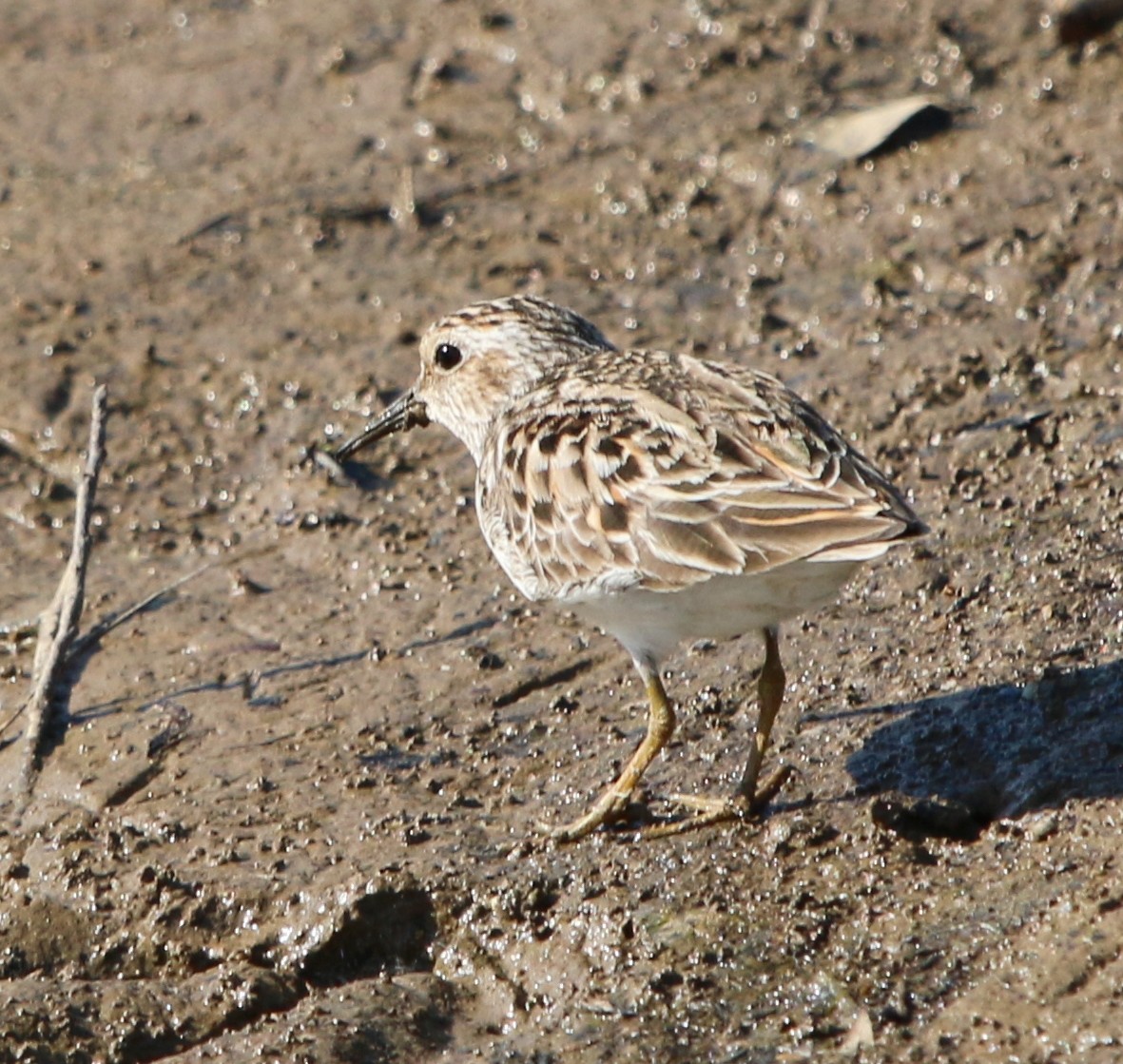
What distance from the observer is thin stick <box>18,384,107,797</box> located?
20.2 feet

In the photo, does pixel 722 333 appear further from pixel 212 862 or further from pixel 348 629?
pixel 212 862

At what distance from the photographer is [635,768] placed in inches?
218

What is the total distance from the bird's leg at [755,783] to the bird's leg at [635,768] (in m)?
0.14

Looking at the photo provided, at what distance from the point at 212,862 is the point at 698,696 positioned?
167 centimetres

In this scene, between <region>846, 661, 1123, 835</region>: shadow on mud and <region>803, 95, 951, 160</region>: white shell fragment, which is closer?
<region>846, 661, 1123, 835</region>: shadow on mud

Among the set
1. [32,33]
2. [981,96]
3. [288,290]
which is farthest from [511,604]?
[32,33]

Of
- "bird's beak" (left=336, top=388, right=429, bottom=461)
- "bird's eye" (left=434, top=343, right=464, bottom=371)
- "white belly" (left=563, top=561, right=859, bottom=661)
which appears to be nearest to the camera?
"white belly" (left=563, top=561, right=859, bottom=661)

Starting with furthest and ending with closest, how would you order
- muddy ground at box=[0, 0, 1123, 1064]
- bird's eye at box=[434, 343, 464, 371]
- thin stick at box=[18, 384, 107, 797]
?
bird's eye at box=[434, 343, 464, 371] < thin stick at box=[18, 384, 107, 797] < muddy ground at box=[0, 0, 1123, 1064]

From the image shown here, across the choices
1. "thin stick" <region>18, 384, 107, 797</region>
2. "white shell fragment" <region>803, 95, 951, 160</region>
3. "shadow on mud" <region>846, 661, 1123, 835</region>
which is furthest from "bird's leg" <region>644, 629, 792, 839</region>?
"white shell fragment" <region>803, 95, 951, 160</region>

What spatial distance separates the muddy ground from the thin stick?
104 mm

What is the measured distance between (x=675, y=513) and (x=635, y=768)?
89cm

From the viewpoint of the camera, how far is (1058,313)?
7770mm

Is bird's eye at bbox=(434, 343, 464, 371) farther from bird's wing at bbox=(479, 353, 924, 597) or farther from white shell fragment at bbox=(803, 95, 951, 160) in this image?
white shell fragment at bbox=(803, 95, 951, 160)

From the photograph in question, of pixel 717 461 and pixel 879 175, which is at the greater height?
pixel 717 461
